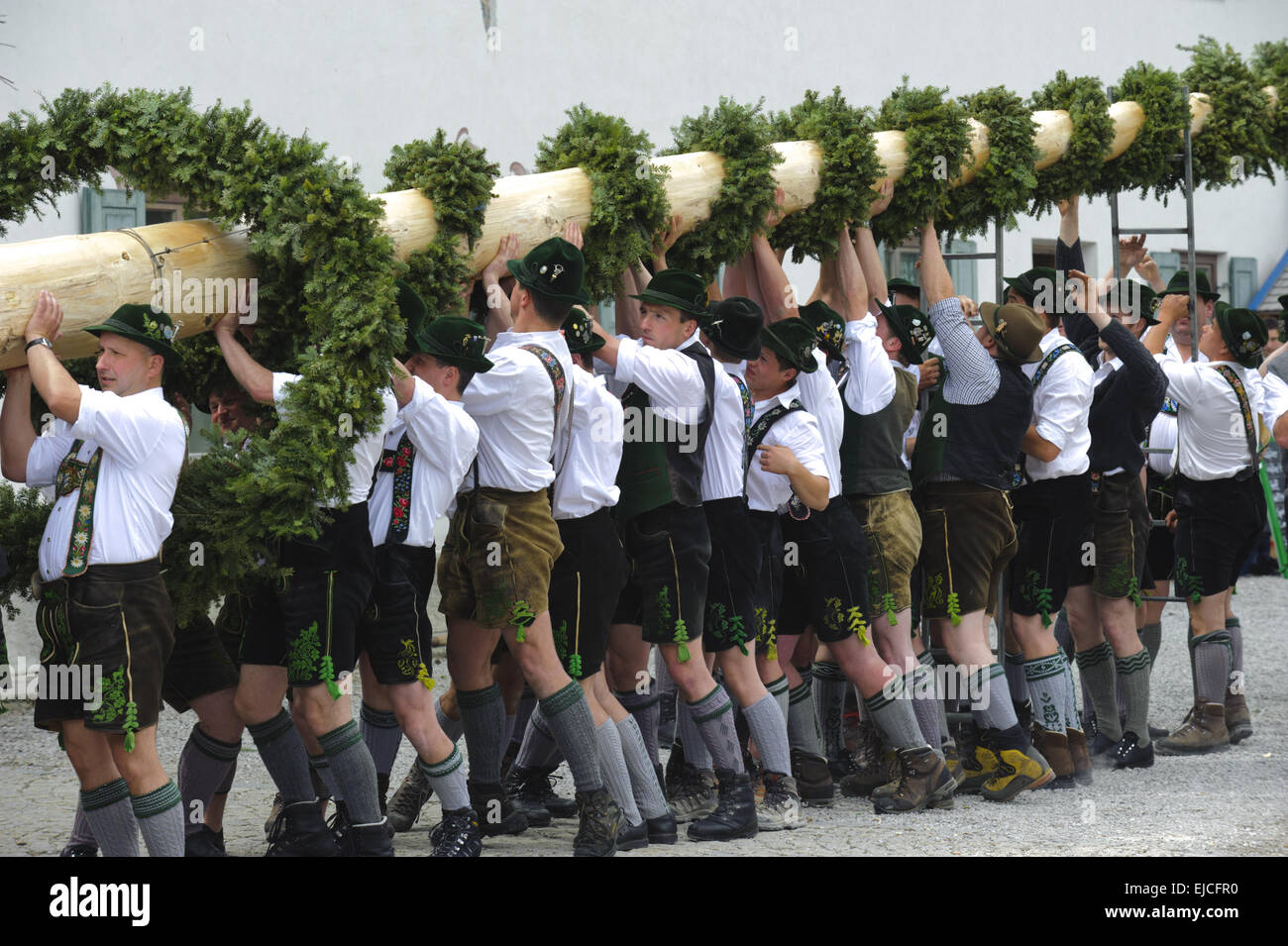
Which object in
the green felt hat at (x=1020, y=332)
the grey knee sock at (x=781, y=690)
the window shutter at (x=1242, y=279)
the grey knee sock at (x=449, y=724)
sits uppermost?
the window shutter at (x=1242, y=279)

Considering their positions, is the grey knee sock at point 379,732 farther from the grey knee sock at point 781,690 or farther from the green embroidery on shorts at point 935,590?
the green embroidery on shorts at point 935,590

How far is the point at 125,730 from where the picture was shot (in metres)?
4.82

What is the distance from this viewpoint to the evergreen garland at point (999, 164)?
7.69m

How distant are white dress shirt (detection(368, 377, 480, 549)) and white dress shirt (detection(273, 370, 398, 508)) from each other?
101mm

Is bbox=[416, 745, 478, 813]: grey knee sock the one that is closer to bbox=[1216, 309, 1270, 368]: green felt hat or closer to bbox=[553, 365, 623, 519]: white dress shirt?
bbox=[553, 365, 623, 519]: white dress shirt

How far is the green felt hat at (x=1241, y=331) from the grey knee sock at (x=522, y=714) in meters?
4.23

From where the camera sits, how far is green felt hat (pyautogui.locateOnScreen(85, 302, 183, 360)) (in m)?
4.93

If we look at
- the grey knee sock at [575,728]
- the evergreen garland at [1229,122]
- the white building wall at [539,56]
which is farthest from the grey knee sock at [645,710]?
the white building wall at [539,56]

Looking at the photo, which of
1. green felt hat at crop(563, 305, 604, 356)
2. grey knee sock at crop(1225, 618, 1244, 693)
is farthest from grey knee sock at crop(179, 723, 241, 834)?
grey knee sock at crop(1225, 618, 1244, 693)

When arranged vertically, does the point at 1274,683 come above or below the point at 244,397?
below
